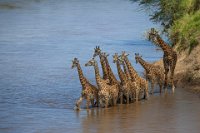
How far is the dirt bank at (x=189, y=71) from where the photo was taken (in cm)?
1672

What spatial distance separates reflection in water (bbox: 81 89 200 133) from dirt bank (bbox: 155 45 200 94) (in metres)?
0.74

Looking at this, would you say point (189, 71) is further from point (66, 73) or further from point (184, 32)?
point (66, 73)

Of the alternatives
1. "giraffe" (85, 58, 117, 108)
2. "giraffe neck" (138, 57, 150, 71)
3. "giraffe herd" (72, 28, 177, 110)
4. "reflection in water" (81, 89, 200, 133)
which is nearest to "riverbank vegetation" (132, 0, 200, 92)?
"giraffe herd" (72, 28, 177, 110)

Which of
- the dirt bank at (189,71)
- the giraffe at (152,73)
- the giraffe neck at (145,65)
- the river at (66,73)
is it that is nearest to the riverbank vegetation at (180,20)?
the dirt bank at (189,71)

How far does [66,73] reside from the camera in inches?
768

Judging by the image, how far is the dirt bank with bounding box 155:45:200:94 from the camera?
16719mm

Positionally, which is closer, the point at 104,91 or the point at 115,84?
the point at 104,91

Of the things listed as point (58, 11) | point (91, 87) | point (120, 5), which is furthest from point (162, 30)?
point (120, 5)

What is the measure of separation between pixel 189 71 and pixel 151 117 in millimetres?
3715

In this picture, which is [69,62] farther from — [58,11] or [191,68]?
[58,11]

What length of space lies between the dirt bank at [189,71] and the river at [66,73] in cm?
36

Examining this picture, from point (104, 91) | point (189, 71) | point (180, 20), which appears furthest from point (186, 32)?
point (104, 91)

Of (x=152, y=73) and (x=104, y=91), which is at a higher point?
(x=152, y=73)

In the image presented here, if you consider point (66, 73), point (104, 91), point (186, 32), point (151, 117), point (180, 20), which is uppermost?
point (180, 20)
